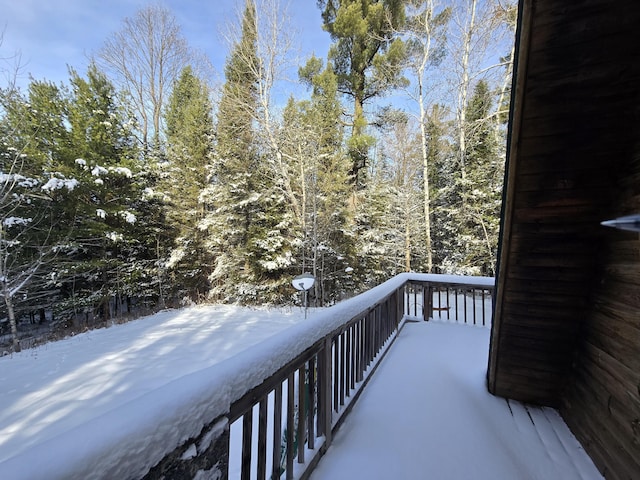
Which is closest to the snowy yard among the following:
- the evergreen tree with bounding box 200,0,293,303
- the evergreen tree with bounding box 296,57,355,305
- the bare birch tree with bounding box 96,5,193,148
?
the evergreen tree with bounding box 200,0,293,303

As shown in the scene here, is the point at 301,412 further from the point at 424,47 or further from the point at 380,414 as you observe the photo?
the point at 424,47

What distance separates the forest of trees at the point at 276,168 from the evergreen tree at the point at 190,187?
0.05 meters

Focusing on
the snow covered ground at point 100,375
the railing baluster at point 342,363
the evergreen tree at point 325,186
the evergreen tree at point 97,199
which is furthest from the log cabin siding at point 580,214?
the evergreen tree at point 97,199

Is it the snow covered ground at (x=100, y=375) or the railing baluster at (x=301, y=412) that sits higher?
the railing baluster at (x=301, y=412)

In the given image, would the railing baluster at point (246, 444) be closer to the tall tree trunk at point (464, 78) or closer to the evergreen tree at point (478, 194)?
the evergreen tree at point (478, 194)

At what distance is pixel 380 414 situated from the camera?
7.36ft

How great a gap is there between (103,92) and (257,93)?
492 cm

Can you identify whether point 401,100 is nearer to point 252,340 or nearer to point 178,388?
point 252,340

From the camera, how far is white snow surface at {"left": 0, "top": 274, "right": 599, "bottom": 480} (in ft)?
2.04

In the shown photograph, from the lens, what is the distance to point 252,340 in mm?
6121

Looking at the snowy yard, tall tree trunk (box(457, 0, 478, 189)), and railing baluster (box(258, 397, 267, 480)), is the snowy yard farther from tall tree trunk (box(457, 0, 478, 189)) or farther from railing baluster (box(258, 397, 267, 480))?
tall tree trunk (box(457, 0, 478, 189))

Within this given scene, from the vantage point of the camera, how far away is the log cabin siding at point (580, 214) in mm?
1194

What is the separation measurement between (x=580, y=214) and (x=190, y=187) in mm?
11852

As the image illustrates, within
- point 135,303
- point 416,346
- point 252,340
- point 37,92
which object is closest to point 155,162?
point 37,92
